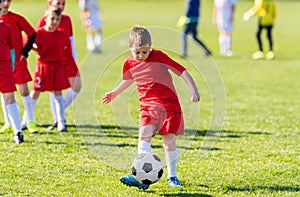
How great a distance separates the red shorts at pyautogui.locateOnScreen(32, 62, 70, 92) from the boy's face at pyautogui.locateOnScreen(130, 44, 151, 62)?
104 inches

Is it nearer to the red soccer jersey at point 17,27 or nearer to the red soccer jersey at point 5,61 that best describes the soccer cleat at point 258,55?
the red soccer jersey at point 17,27

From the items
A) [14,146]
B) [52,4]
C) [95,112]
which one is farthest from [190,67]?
[14,146]

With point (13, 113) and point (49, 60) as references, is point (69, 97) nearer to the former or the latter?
point (49, 60)

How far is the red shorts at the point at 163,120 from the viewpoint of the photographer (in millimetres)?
5387

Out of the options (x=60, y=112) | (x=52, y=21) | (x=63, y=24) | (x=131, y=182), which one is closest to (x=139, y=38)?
(x=131, y=182)

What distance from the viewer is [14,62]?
729 centimetres

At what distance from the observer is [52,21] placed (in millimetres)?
7656

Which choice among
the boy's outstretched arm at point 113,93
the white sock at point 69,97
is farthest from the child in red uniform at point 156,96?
the white sock at point 69,97

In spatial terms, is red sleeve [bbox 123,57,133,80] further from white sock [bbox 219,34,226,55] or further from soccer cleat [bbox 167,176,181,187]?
white sock [bbox 219,34,226,55]

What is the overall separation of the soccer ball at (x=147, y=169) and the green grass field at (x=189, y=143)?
11 cm

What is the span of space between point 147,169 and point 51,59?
2.95 m

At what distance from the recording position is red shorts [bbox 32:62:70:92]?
25.5 feet

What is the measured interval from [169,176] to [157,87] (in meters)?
0.79

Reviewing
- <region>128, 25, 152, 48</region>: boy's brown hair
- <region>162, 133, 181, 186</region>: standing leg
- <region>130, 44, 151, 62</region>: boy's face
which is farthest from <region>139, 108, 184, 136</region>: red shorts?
<region>128, 25, 152, 48</region>: boy's brown hair
